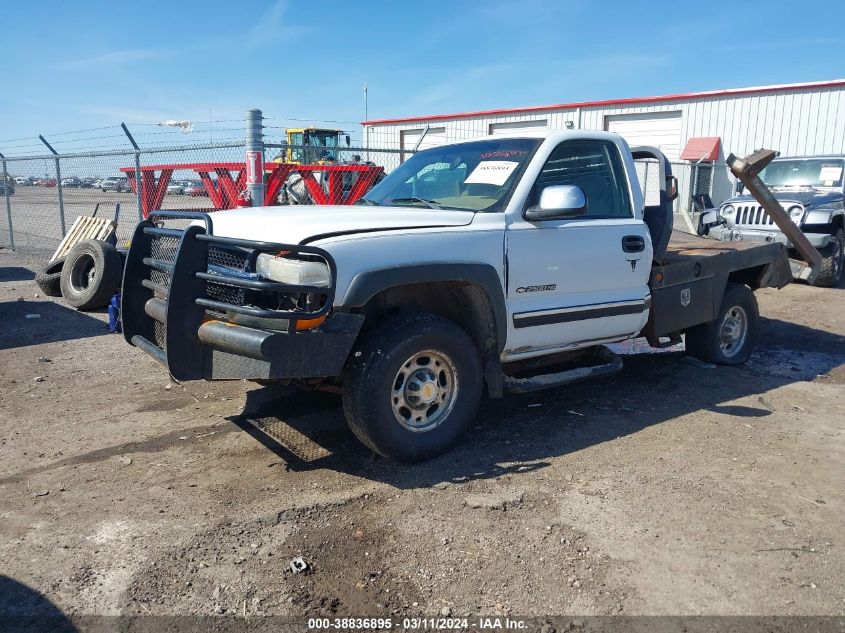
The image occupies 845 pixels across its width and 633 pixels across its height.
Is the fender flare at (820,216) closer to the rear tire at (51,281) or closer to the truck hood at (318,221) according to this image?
the truck hood at (318,221)

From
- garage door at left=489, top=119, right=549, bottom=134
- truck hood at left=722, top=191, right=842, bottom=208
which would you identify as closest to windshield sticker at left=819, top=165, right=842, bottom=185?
truck hood at left=722, top=191, right=842, bottom=208

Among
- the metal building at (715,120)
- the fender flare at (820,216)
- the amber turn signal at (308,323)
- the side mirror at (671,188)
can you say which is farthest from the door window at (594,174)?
the metal building at (715,120)

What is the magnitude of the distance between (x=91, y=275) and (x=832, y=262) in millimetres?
10815

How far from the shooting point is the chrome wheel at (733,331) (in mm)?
6320

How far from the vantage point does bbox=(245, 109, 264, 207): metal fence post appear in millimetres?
7867

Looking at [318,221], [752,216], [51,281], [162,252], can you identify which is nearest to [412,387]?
[318,221]

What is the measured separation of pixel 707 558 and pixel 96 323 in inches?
260

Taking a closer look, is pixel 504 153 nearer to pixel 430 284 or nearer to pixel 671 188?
pixel 430 284

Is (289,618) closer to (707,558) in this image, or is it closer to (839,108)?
(707,558)

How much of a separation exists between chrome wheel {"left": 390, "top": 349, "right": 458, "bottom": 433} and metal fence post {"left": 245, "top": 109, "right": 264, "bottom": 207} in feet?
15.2

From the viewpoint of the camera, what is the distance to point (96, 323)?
746cm

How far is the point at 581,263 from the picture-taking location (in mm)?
4551

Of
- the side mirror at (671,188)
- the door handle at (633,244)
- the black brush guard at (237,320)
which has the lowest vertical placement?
the black brush guard at (237,320)

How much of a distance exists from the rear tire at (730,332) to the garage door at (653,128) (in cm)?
1877
